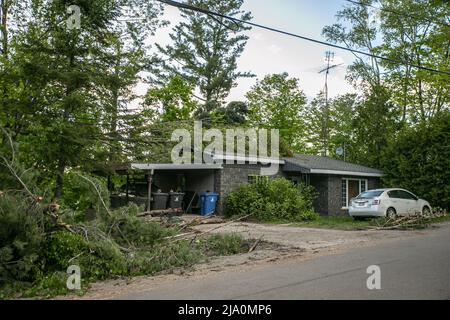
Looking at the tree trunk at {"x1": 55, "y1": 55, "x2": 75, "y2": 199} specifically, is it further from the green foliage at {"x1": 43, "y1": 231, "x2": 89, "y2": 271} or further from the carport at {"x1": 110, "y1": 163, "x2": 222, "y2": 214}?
the green foliage at {"x1": 43, "y1": 231, "x2": 89, "y2": 271}

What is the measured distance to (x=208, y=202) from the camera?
782 inches

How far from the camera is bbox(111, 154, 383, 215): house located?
20516mm

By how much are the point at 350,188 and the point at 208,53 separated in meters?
20.7

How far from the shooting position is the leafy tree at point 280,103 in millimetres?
42844

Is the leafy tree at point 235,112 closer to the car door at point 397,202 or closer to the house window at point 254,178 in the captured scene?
the house window at point 254,178

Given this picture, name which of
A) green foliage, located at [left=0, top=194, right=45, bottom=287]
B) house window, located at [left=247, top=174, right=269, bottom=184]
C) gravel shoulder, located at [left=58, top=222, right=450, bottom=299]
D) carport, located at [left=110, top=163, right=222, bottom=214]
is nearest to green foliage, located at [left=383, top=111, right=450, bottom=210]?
gravel shoulder, located at [left=58, top=222, right=450, bottom=299]

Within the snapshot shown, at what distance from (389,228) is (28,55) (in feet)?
45.9

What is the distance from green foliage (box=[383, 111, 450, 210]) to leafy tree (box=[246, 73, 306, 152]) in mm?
18527

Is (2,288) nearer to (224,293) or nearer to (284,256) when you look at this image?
(224,293)

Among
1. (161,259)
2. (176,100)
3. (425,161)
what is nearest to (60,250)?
(161,259)

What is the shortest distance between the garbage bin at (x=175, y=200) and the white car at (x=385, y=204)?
8.24m

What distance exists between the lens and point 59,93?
1334cm
